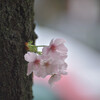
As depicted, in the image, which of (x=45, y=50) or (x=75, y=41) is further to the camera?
(x=75, y=41)

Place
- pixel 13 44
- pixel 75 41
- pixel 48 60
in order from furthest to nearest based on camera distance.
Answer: pixel 75 41 → pixel 13 44 → pixel 48 60

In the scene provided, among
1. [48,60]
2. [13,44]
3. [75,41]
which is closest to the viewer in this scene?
[48,60]

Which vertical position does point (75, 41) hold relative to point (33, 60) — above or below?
above

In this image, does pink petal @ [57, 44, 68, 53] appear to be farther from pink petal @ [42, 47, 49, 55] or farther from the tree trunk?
the tree trunk

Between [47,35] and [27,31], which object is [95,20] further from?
[27,31]

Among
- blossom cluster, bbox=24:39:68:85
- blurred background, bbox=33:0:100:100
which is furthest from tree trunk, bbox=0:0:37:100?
blurred background, bbox=33:0:100:100

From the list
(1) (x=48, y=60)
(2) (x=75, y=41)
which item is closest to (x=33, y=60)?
(1) (x=48, y=60)

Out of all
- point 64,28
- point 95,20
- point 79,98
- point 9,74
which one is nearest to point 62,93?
point 79,98

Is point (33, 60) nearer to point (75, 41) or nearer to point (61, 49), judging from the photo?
point (61, 49)
